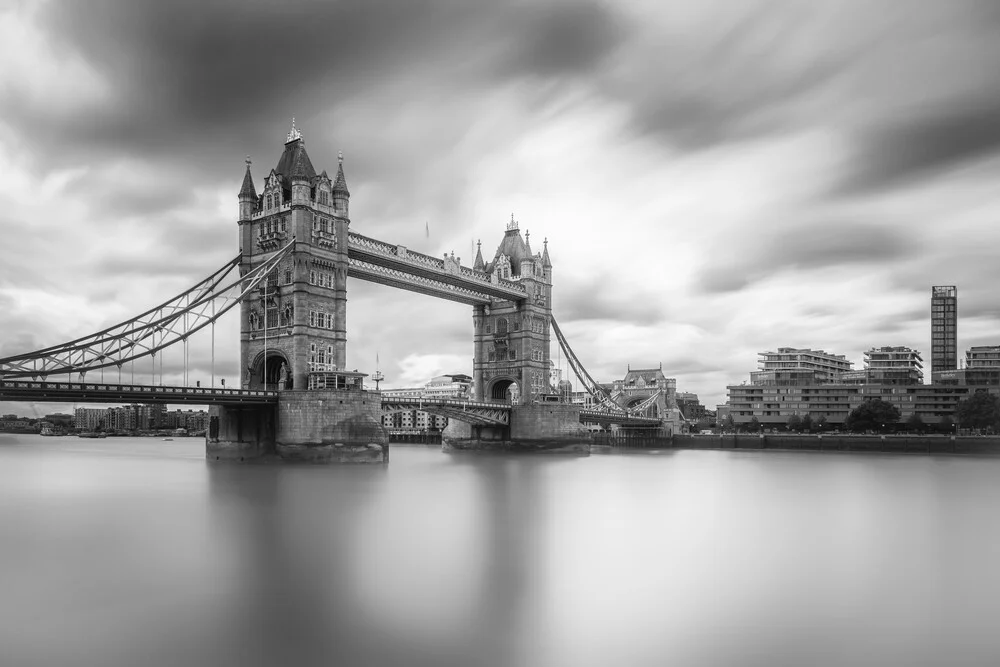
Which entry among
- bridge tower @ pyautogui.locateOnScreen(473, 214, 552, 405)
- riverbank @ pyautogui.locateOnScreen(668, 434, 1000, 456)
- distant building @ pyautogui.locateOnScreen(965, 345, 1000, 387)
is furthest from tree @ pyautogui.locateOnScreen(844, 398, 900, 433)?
bridge tower @ pyautogui.locateOnScreen(473, 214, 552, 405)

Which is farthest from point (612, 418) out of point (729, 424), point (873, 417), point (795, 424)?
point (729, 424)

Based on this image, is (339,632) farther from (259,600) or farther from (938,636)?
(938,636)

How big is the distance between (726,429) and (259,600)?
75669mm

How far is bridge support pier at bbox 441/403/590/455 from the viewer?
48375 millimetres

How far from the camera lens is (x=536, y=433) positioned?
159ft

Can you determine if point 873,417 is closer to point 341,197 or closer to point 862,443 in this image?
point 862,443

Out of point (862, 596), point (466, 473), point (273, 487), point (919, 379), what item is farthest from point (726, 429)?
point (862, 596)

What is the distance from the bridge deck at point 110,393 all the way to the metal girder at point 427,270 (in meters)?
10.3

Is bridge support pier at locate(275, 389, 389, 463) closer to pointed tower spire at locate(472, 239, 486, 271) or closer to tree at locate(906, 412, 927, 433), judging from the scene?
pointed tower spire at locate(472, 239, 486, 271)

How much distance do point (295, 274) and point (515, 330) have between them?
2104 cm

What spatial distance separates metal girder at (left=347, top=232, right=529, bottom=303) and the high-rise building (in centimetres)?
8243

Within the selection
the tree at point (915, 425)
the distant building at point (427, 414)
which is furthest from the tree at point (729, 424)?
the distant building at point (427, 414)

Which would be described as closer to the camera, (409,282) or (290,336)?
(290,336)

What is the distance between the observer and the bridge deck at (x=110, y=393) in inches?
961
